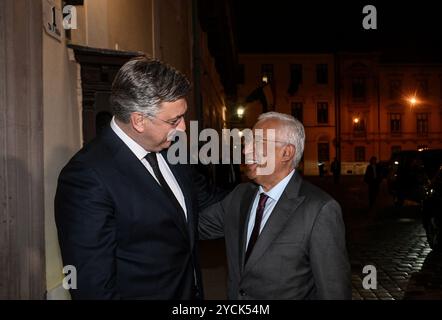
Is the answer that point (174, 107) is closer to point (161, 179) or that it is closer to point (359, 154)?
point (161, 179)

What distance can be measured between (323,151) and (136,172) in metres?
50.9

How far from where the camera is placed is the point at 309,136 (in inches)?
2064

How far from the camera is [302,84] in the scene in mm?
53250

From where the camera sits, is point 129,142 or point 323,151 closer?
point 129,142

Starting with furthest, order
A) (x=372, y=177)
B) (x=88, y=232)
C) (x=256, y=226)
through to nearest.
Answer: (x=372, y=177), (x=256, y=226), (x=88, y=232)

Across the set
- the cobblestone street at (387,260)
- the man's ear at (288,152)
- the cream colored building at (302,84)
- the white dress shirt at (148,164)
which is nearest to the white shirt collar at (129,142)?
the white dress shirt at (148,164)

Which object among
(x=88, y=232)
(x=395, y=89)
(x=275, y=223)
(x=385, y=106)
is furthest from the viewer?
(x=395, y=89)

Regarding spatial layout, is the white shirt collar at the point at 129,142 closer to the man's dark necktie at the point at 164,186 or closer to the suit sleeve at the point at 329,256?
the man's dark necktie at the point at 164,186

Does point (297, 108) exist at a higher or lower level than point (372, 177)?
higher

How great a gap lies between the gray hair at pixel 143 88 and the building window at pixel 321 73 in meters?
52.5

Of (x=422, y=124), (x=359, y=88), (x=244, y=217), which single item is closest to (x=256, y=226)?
(x=244, y=217)

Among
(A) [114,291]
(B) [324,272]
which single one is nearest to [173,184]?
(A) [114,291]

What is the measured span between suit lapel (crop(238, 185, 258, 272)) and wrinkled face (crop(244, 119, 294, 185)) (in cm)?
14
